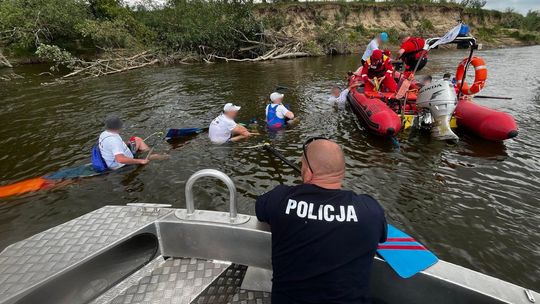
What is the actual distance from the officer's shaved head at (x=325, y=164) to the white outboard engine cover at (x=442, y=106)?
21.1 ft

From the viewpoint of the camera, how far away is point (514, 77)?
1577cm

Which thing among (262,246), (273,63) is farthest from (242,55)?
(262,246)

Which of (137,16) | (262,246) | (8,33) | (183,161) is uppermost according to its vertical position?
(137,16)

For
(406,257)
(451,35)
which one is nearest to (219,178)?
(406,257)

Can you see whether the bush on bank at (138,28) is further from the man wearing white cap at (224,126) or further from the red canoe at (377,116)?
the man wearing white cap at (224,126)

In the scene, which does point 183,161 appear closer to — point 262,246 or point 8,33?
point 262,246

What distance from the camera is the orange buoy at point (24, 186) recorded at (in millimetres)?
5453

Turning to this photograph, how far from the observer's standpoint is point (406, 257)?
236cm

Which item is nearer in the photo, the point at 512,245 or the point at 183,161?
the point at 512,245

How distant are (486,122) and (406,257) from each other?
6.48 metres

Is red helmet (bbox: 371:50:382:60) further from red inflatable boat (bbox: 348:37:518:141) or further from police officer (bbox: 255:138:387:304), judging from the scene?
police officer (bbox: 255:138:387:304)

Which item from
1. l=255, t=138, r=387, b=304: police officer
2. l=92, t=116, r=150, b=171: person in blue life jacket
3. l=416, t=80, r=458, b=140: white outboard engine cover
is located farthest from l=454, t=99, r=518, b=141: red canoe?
l=92, t=116, r=150, b=171: person in blue life jacket

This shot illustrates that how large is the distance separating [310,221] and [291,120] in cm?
712

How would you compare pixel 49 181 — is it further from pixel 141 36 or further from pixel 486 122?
pixel 141 36
